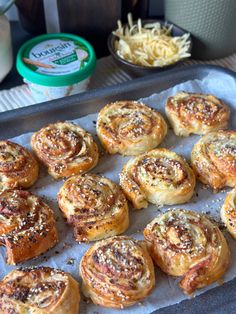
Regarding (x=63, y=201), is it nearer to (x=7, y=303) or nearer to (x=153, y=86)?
(x=7, y=303)

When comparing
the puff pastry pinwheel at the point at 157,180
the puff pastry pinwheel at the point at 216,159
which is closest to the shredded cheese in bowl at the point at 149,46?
the puff pastry pinwheel at the point at 216,159

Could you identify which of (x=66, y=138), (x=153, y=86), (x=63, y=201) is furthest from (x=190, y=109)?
(x=63, y=201)

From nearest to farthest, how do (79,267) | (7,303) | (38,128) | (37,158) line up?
1. (7,303)
2. (79,267)
3. (37,158)
4. (38,128)

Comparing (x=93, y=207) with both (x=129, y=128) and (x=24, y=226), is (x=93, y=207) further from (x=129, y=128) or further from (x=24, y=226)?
(x=129, y=128)

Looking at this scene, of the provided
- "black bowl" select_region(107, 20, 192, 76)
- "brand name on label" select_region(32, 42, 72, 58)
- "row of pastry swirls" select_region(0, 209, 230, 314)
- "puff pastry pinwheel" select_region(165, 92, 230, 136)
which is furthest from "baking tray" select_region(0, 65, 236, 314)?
"row of pastry swirls" select_region(0, 209, 230, 314)

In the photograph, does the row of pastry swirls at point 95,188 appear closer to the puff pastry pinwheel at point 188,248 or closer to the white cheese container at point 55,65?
the puff pastry pinwheel at point 188,248

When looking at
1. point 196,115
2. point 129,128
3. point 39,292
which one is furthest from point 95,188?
point 196,115
